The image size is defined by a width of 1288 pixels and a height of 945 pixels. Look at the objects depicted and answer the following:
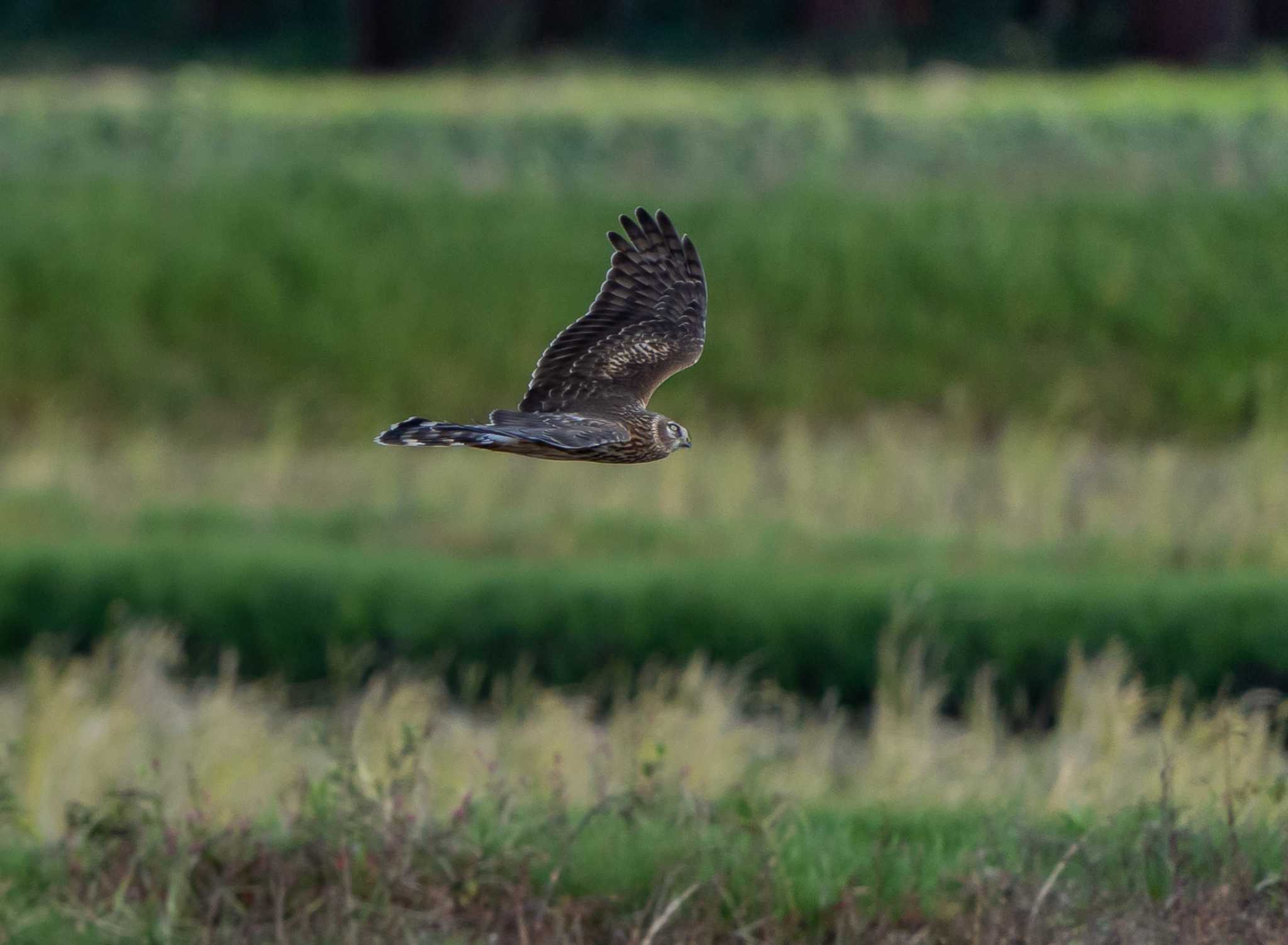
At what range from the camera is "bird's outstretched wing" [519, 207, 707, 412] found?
5.06 m

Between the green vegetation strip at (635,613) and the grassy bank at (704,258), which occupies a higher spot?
the grassy bank at (704,258)

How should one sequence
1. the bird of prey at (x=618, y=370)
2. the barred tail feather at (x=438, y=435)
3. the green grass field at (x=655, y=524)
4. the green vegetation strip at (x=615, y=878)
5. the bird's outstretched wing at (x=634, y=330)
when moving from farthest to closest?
the green grass field at (x=655, y=524)
the green vegetation strip at (x=615, y=878)
the bird's outstretched wing at (x=634, y=330)
the bird of prey at (x=618, y=370)
the barred tail feather at (x=438, y=435)

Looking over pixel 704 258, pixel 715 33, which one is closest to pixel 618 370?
pixel 704 258

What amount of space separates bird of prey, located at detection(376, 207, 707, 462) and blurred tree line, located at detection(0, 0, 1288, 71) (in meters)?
13.4

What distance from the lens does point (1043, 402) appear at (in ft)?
48.2

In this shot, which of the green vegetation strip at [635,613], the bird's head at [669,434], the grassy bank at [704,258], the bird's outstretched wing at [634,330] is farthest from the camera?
the grassy bank at [704,258]

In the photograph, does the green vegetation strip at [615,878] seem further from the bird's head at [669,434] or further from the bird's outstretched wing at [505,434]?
the bird's outstretched wing at [505,434]

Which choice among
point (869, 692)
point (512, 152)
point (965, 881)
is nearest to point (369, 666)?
point (869, 692)

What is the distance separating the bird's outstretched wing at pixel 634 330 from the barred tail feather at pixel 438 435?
931 mm

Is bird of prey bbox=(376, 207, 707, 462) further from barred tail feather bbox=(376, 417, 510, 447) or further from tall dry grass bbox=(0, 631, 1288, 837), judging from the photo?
tall dry grass bbox=(0, 631, 1288, 837)

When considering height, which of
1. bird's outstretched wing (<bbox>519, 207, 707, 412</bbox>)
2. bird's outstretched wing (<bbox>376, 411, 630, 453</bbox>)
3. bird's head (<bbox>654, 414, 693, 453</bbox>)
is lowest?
bird's head (<bbox>654, 414, 693, 453</bbox>)

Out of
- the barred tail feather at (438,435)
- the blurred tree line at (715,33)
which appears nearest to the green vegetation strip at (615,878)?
the barred tail feather at (438,435)

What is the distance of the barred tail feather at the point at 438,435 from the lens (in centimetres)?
382

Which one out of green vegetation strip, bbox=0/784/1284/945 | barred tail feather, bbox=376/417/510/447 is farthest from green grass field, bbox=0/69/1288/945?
barred tail feather, bbox=376/417/510/447
